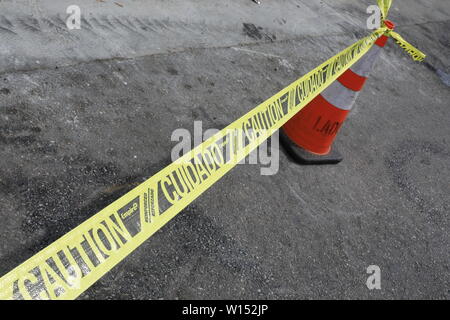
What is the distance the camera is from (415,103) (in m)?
6.13

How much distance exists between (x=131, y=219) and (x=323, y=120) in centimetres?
238

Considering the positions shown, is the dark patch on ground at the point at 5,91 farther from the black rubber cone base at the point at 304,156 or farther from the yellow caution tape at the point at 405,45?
the yellow caution tape at the point at 405,45

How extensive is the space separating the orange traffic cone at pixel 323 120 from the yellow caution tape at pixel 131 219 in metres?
0.41

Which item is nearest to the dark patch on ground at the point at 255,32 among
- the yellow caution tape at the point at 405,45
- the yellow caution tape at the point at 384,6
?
the yellow caution tape at the point at 384,6

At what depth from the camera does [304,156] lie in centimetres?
411

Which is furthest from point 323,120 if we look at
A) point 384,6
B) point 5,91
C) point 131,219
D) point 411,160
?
point 5,91

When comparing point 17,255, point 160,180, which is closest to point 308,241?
point 160,180

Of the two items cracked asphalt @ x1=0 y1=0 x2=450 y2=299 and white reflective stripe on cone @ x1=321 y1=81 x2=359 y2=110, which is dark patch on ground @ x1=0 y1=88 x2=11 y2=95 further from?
white reflective stripe on cone @ x1=321 y1=81 x2=359 y2=110

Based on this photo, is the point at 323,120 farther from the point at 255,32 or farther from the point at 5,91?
the point at 5,91

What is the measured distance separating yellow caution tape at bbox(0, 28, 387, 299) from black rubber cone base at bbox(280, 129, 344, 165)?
53cm

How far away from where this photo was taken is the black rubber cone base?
411cm

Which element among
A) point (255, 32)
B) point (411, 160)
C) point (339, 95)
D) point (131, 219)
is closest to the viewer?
point (131, 219)

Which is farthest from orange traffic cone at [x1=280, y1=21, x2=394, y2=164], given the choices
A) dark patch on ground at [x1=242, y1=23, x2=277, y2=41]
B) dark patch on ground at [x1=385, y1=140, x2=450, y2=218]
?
dark patch on ground at [x1=242, y1=23, x2=277, y2=41]

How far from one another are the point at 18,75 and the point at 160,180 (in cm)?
192
